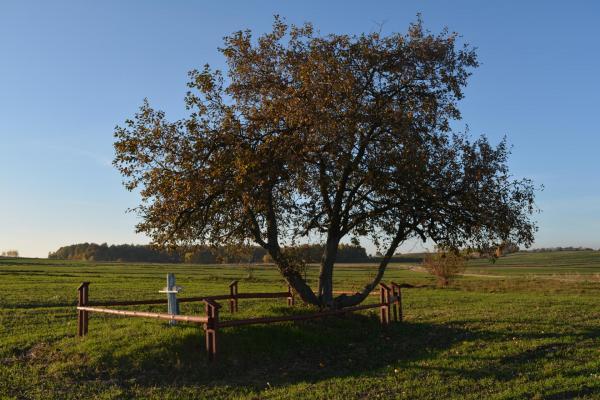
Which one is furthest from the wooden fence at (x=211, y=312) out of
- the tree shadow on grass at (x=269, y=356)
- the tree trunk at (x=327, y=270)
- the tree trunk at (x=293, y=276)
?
the tree trunk at (x=327, y=270)

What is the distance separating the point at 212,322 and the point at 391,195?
23.4 feet

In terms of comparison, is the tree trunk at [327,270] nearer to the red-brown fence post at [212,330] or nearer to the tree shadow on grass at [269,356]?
the tree shadow on grass at [269,356]

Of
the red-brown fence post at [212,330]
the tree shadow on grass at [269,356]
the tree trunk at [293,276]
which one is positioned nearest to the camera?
the tree shadow on grass at [269,356]

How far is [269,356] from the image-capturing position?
47.4 feet

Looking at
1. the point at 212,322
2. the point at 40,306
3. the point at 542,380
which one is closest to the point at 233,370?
the point at 212,322

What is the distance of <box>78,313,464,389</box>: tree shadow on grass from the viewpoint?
508 inches

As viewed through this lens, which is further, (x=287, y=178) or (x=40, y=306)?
(x=40, y=306)

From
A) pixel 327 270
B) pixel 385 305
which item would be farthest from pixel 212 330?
pixel 385 305

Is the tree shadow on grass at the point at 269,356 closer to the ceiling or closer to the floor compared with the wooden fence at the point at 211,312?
closer to the floor

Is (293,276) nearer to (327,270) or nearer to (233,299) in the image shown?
(327,270)

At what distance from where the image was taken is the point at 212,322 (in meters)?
13.7

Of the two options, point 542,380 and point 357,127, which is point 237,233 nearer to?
point 357,127

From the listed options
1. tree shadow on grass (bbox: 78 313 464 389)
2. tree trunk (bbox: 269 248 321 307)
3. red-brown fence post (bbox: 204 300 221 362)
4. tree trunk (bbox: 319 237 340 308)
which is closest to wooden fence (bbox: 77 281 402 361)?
red-brown fence post (bbox: 204 300 221 362)

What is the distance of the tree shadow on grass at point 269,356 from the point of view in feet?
42.4
